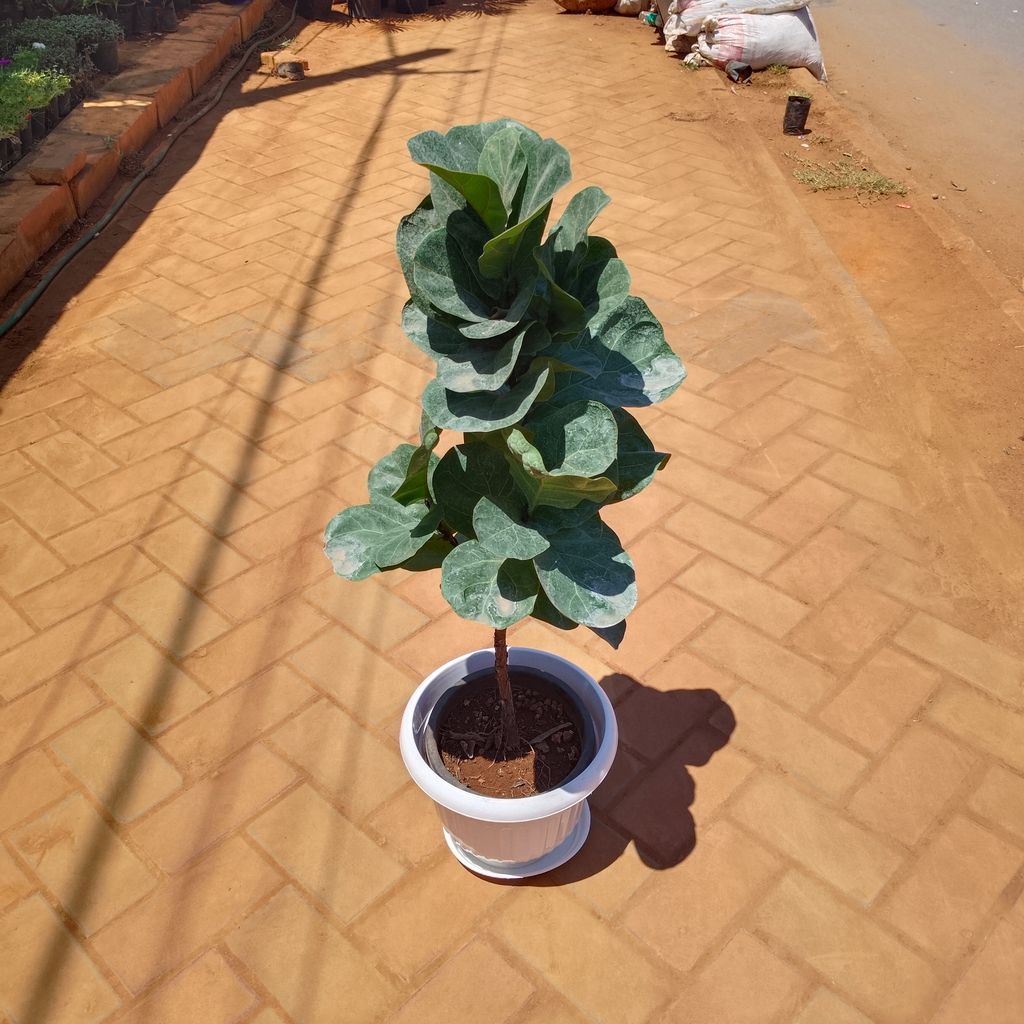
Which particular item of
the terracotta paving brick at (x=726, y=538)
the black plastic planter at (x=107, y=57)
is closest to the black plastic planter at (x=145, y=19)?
the black plastic planter at (x=107, y=57)

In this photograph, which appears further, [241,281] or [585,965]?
[241,281]

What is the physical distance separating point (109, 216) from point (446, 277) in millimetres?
5395

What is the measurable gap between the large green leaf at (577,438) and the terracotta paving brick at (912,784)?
167 cm

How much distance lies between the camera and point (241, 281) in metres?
5.65

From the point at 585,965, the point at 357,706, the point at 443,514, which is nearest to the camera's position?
the point at 443,514

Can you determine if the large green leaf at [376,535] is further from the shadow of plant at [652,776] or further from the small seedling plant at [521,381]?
the shadow of plant at [652,776]

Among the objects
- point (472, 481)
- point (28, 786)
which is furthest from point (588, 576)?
point (28, 786)

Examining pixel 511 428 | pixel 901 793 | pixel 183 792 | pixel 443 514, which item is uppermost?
pixel 511 428

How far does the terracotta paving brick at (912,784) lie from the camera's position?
2.83 metres

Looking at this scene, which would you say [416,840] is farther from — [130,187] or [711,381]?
[130,187]

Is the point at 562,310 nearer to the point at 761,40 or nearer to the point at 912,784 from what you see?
the point at 912,784

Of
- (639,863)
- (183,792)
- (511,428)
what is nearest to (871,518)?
(639,863)

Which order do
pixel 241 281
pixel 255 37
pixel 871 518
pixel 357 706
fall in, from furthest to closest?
pixel 255 37 → pixel 241 281 → pixel 871 518 → pixel 357 706

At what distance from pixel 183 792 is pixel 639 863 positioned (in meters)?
1.38
